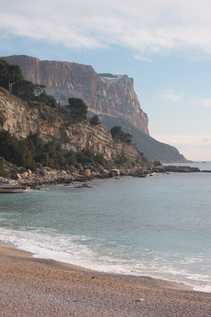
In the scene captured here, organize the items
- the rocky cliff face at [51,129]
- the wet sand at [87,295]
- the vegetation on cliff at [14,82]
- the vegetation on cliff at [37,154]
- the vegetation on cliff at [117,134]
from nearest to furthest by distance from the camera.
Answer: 1. the wet sand at [87,295]
2. the vegetation on cliff at [37,154]
3. the rocky cliff face at [51,129]
4. the vegetation on cliff at [14,82]
5. the vegetation on cliff at [117,134]

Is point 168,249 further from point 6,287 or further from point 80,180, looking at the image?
point 80,180

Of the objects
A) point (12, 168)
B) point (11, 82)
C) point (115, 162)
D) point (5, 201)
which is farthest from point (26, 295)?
point (115, 162)

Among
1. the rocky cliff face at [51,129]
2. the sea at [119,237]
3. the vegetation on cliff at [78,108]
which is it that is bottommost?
the sea at [119,237]

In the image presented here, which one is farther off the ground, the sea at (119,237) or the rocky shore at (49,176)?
the rocky shore at (49,176)

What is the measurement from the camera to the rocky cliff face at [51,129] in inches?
2084

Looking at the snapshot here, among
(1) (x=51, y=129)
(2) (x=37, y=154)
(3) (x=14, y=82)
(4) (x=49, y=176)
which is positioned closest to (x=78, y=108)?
(1) (x=51, y=129)

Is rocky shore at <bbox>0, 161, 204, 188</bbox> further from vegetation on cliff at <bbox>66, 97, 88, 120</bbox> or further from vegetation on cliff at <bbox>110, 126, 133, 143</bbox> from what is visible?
vegetation on cliff at <bbox>110, 126, 133, 143</bbox>

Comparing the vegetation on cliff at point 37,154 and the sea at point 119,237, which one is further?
the vegetation on cliff at point 37,154

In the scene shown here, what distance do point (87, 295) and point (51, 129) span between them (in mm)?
62442

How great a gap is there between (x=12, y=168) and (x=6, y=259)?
34626 millimetres

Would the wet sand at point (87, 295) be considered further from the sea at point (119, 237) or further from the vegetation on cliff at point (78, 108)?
the vegetation on cliff at point (78, 108)

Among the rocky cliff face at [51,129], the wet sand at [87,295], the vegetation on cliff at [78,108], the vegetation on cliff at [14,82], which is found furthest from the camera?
the vegetation on cliff at [78,108]

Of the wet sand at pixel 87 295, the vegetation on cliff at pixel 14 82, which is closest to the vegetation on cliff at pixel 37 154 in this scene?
the vegetation on cliff at pixel 14 82

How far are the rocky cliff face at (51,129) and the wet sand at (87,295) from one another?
152 ft
